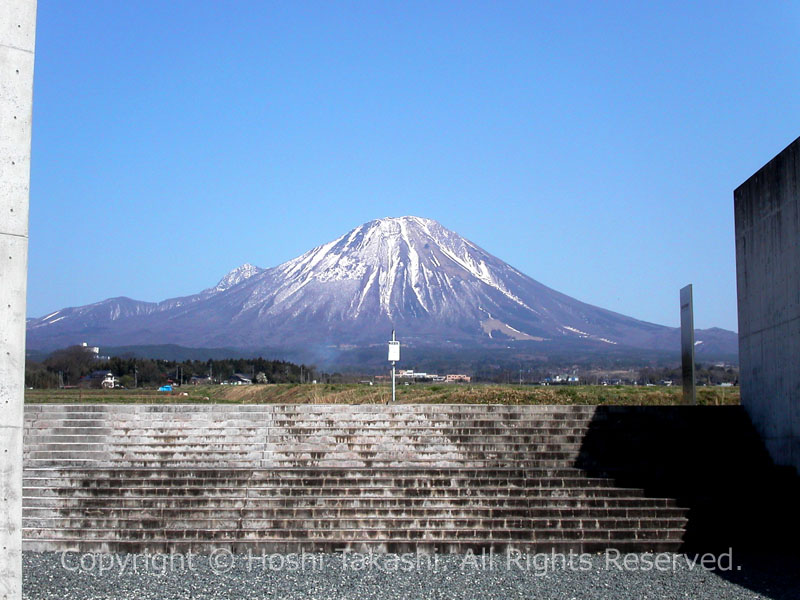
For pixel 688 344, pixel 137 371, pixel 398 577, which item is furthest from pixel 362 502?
pixel 137 371

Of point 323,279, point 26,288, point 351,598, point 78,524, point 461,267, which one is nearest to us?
point 26,288

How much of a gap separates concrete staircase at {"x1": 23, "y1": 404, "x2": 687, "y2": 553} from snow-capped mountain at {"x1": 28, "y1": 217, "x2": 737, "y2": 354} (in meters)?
125

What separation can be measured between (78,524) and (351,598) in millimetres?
4538

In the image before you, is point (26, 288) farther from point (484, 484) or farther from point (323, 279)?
point (323, 279)

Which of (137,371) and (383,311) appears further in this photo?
(383,311)

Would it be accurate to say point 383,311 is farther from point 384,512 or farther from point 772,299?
point 384,512

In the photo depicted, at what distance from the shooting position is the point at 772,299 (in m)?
13.1

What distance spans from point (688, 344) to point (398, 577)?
841 centimetres

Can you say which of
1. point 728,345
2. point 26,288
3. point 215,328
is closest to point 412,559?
point 26,288

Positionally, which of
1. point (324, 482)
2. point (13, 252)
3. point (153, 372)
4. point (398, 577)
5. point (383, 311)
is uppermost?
point (383, 311)

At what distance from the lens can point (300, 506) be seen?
11.8 m

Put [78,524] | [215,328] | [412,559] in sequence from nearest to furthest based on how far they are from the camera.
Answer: [412,559] < [78,524] < [215,328]

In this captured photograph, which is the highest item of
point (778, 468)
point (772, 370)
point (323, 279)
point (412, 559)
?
point (323, 279)

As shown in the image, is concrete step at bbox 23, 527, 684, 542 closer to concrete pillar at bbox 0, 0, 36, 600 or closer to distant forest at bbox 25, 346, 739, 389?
concrete pillar at bbox 0, 0, 36, 600
